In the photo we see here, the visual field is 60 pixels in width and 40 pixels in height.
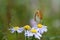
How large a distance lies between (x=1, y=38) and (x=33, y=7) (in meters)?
0.58

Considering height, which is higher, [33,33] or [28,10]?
[28,10]

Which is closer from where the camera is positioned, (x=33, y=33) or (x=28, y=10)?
(x=33, y=33)

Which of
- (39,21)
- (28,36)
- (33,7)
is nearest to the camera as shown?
(28,36)

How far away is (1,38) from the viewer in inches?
39.6

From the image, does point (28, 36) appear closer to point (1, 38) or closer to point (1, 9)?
point (1, 38)

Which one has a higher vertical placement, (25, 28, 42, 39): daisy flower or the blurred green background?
the blurred green background

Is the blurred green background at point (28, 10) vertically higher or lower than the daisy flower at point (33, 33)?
higher

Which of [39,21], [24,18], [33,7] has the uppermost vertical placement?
[33,7]

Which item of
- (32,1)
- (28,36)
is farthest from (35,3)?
(28,36)

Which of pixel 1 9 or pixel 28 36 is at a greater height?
pixel 1 9

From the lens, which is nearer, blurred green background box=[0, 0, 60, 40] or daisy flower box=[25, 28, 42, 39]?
daisy flower box=[25, 28, 42, 39]

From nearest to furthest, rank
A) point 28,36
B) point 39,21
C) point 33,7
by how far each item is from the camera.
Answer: point 28,36, point 39,21, point 33,7

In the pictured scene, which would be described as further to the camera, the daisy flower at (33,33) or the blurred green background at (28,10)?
the blurred green background at (28,10)

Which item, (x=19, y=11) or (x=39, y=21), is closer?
(x=39, y=21)
